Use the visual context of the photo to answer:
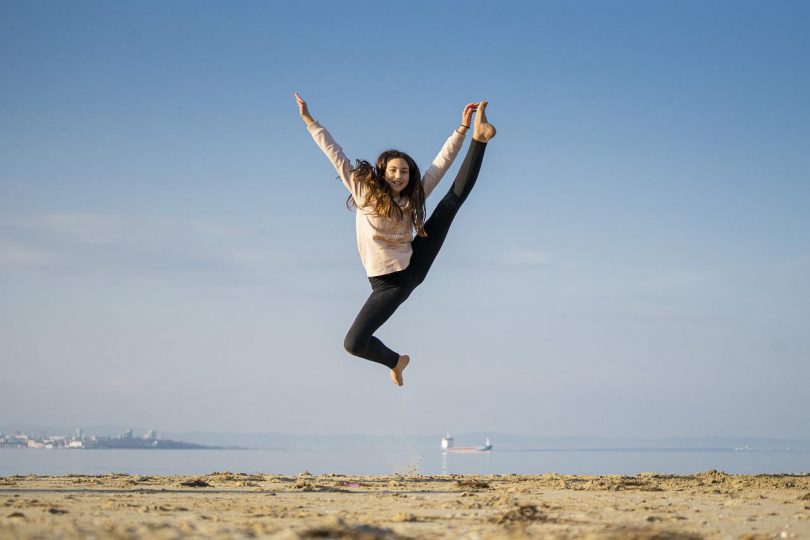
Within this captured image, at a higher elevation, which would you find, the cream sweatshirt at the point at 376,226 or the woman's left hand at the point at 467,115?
the woman's left hand at the point at 467,115

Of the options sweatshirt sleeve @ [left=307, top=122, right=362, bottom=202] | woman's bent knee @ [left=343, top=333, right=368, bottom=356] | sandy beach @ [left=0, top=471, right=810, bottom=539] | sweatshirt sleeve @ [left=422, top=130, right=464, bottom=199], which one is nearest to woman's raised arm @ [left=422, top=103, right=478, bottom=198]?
sweatshirt sleeve @ [left=422, top=130, right=464, bottom=199]

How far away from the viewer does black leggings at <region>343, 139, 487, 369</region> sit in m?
6.92

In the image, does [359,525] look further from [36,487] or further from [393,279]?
[36,487]

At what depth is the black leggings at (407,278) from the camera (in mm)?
6922

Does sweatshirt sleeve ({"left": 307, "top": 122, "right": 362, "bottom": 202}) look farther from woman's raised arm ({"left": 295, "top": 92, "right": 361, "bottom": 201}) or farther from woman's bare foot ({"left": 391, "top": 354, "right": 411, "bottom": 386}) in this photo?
woman's bare foot ({"left": 391, "top": 354, "right": 411, "bottom": 386})

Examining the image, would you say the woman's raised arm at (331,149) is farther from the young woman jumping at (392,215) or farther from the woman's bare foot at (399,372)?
the woman's bare foot at (399,372)

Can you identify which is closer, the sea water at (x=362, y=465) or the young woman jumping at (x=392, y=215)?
the young woman jumping at (x=392, y=215)

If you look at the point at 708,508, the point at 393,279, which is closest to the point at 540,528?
the point at 708,508

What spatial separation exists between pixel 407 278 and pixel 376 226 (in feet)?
1.75

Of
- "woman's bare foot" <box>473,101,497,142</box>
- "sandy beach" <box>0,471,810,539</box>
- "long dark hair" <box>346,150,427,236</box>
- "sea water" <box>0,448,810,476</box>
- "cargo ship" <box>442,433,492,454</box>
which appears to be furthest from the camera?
"cargo ship" <box>442,433,492,454</box>

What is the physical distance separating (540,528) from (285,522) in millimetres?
1303

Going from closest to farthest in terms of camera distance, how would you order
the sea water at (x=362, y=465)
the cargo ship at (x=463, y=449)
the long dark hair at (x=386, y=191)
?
1. the long dark hair at (x=386, y=191)
2. the sea water at (x=362, y=465)
3. the cargo ship at (x=463, y=449)

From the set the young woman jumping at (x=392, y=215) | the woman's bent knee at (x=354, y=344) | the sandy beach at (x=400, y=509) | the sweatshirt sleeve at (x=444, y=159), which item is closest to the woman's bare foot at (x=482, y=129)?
the young woman jumping at (x=392, y=215)

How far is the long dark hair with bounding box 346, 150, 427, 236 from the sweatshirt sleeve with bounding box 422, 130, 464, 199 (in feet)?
0.55
